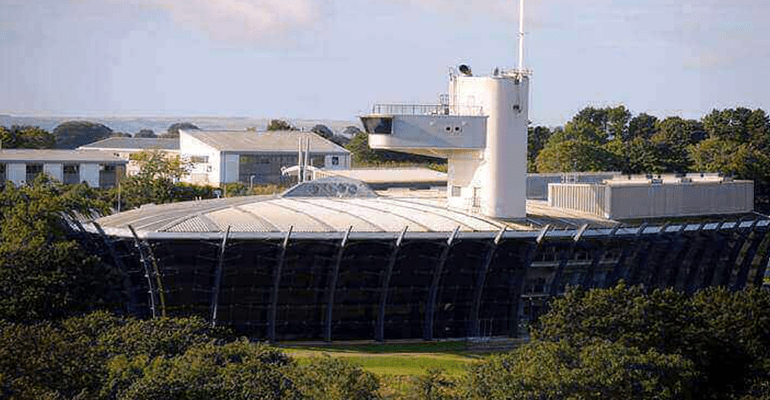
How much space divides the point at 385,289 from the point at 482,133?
37.5ft

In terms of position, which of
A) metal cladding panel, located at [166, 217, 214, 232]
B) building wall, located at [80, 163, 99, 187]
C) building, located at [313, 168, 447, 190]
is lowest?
metal cladding panel, located at [166, 217, 214, 232]

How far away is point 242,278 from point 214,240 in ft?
7.92

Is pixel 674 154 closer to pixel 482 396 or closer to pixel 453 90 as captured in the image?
pixel 453 90

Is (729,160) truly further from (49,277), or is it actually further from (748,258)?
(49,277)

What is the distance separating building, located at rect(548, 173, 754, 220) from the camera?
73812 millimetres

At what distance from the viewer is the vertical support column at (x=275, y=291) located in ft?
204

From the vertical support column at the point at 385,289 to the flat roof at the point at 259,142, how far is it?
75621 millimetres

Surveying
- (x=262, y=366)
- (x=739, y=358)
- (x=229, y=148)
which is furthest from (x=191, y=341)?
(x=229, y=148)

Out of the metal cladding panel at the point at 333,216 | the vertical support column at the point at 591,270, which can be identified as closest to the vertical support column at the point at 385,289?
the metal cladding panel at the point at 333,216


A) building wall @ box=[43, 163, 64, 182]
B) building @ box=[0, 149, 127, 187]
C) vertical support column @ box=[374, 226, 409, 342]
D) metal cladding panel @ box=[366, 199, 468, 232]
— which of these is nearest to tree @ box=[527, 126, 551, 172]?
building @ box=[0, 149, 127, 187]

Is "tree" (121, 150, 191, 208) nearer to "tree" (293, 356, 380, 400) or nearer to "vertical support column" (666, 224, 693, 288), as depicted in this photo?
"vertical support column" (666, 224, 693, 288)

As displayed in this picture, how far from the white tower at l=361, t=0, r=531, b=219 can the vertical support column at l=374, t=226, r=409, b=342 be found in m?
8.52

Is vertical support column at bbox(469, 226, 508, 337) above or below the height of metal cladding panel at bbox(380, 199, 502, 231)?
below

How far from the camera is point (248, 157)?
141 metres
